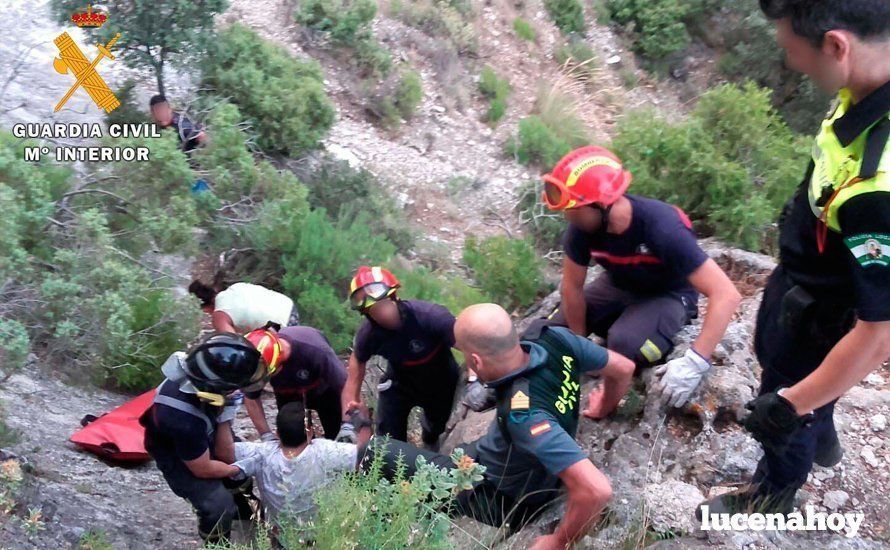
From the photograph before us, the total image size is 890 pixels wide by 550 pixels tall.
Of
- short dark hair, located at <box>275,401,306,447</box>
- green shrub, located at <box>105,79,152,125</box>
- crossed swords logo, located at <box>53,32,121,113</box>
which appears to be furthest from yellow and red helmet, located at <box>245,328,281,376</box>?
crossed swords logo, located at <box>53,32,121,113</box>

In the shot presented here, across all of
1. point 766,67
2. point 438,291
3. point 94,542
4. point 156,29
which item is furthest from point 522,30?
point 94,542

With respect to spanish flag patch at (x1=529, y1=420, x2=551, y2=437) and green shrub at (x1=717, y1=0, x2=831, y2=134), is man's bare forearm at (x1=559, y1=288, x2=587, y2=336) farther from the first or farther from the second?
green shrub at (x1=717, y1=0, x2=831, y2=134)

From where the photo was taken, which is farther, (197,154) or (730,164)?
(197,154)

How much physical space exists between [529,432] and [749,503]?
89 cm

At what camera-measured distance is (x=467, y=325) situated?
275 cm

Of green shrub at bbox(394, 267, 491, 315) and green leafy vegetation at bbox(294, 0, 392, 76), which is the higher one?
green leafy vegetation at bbox(294, 0, 392, 76)

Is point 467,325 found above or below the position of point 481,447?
above

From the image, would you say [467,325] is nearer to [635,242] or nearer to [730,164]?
[635,242]

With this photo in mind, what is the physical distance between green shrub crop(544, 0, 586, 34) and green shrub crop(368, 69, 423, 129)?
14.3 ft

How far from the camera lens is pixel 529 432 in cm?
263

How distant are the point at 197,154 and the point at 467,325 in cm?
469

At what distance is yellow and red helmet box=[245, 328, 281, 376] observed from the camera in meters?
3.53

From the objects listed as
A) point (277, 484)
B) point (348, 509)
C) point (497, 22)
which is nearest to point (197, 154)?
point (277, 484)

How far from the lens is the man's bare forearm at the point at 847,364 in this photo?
190cm
